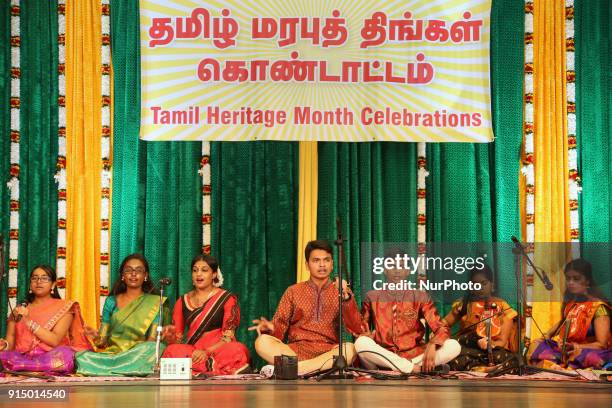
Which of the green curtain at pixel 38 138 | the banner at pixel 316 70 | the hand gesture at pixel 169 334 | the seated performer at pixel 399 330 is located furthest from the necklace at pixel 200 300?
the green curtain at pixel 38 138

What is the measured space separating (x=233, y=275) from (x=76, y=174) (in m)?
1.30

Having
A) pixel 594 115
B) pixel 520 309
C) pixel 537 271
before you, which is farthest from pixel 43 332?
pixel 594 115

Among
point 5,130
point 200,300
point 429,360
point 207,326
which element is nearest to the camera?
point 429,360

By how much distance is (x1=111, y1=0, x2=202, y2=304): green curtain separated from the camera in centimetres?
755

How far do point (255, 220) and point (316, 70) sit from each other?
3.71 ft

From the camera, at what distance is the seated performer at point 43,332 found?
6.75 metres

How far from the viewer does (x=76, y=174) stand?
7621 millimetres

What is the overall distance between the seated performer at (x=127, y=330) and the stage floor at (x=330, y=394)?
1.85ft

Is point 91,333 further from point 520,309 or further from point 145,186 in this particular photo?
point 520,309

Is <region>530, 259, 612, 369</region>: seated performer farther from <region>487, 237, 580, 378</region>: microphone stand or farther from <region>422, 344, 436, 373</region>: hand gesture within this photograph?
<region>422, 344, 436, 373</region>: hand gesture

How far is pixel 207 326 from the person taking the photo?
6.99 meters

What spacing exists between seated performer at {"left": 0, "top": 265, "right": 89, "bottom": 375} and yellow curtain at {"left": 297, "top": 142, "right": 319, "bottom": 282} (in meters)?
1.58

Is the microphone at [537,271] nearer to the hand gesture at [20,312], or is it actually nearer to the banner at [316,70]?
the banner at [316,70]

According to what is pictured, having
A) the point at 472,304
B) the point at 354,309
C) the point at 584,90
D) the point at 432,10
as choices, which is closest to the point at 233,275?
the point at 354,309
